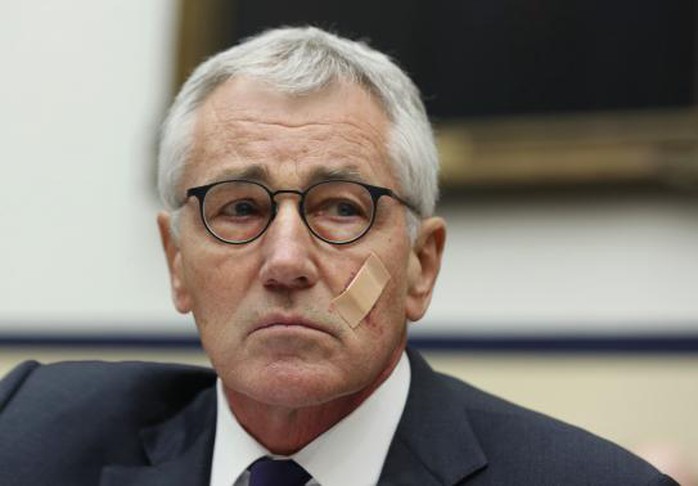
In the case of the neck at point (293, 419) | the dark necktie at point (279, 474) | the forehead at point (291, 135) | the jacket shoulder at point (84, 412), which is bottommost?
the jacket shoulder at point (84, 412)

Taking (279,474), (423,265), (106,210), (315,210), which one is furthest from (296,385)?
(106,210)

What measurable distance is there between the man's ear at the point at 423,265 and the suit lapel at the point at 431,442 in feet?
0.52

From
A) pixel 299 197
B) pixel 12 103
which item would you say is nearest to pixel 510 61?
pixel 12 103

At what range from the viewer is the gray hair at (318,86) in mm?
2637

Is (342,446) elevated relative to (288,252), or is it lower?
lower

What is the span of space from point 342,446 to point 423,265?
40 centimetres

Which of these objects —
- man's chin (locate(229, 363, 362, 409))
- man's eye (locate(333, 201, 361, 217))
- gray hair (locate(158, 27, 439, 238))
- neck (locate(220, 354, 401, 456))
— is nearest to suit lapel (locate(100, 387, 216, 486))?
neck (locate(220, 354, 401, 456))

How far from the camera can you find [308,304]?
248cm

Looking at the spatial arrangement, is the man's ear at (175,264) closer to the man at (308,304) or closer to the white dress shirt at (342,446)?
the man at (308,304)

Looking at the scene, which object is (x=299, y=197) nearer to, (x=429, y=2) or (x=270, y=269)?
(x=270, y=269)

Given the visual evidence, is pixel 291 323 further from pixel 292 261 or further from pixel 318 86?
pixel 318 86

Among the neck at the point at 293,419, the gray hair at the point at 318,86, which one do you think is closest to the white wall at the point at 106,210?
the gray hair at the point at 318,86

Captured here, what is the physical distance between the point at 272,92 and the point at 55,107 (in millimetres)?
3396

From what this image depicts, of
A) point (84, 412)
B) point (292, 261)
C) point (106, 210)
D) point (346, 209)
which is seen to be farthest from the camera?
point (106, 210)
